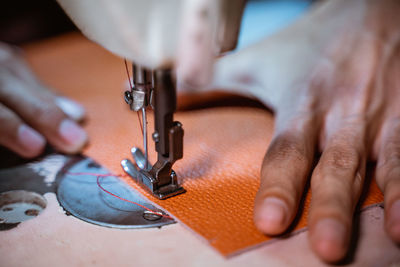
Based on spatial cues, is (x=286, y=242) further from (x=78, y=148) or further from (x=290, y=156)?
(x=78, y=148)

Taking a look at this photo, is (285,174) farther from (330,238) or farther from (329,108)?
(329,108)

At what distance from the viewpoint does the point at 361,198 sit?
0.72 metres

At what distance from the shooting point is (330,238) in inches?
21.5

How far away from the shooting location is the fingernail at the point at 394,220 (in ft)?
1.92

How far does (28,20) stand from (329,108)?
1.76 m

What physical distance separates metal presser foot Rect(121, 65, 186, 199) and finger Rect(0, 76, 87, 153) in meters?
0.24

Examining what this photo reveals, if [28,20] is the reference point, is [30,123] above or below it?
above

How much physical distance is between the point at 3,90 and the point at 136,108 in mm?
491

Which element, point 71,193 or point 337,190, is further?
point 71,193

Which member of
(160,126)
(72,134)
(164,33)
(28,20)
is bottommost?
(28,20)

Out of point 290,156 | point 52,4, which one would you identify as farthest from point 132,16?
point 52,4

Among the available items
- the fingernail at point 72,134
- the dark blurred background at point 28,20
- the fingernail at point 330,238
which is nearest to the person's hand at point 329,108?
the fingernail at point 330,238

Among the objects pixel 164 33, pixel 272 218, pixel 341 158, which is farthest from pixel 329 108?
pixel 164 33

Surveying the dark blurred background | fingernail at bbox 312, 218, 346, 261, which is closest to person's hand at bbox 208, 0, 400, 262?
fingernail at bbox 312, 218, 346, 261
